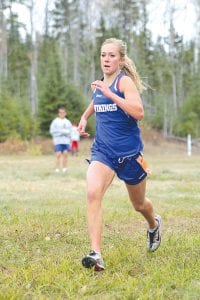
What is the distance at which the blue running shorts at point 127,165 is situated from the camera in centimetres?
523

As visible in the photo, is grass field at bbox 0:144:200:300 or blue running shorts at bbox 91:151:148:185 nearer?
grass field at bbox 0:144:200:300

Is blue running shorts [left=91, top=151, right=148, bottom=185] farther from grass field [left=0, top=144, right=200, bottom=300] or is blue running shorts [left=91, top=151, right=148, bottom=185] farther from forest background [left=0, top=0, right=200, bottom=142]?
forest background [left=0, top=0, right=200, bottom=142]

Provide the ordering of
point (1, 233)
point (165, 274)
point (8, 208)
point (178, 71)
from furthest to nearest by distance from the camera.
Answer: point (178, 71) < point (8, 208) < point (1, 233) < point (165, 274)

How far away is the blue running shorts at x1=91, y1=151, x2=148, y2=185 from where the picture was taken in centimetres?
523

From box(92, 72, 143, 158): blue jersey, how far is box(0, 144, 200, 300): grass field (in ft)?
3.50

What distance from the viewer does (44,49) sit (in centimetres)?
5453

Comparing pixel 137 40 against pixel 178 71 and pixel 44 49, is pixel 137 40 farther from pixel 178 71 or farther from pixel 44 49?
pixel 44 49

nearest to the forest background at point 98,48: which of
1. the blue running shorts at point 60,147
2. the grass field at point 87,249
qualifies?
the blue running shorts at point 60,147

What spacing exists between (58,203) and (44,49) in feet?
152

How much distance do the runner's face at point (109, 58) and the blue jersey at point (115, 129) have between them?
0.10 m

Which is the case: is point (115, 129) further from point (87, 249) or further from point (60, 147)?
point (60, 147)

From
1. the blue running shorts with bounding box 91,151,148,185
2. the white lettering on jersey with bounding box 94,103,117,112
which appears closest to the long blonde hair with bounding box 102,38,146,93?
the white lettering on jersey with bounding box 94,103,117,112

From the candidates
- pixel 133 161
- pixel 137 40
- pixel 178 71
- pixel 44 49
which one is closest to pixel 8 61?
pixel 44 49

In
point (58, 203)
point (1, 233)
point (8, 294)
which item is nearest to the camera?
point (8, 294)
